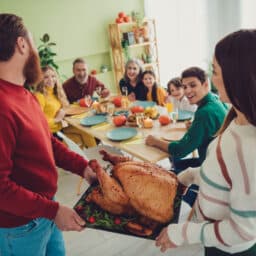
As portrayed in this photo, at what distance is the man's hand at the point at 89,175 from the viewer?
4.14 ft

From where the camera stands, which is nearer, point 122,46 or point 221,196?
point 221,196

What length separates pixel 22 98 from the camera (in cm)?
108

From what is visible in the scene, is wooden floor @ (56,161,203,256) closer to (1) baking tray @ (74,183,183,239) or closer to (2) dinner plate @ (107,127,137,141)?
(2) dinner plate @ (107,127,137,141)

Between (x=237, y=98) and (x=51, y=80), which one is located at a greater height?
(x=237, y=98)

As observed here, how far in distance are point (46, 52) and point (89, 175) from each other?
3446mm

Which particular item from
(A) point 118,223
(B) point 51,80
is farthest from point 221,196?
(B) point 51,80

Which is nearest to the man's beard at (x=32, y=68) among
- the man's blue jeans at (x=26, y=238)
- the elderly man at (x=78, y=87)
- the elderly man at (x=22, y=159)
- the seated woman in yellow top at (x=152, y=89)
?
the elderly man at (x=22, y=159)

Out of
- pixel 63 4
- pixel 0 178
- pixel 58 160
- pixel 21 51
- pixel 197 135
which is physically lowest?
pixel 197 135

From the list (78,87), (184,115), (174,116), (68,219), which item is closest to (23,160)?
(68,219)

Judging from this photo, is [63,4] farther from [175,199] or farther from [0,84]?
[175,199]

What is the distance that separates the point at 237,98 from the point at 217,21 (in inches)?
153

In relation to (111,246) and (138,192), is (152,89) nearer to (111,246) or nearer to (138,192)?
(111,246)

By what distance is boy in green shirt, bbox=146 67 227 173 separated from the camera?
1.80m

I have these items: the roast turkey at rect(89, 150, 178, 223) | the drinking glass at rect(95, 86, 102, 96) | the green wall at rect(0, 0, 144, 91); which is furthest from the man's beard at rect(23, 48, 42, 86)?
the green wall at rect(0, 0, 144, 91)
